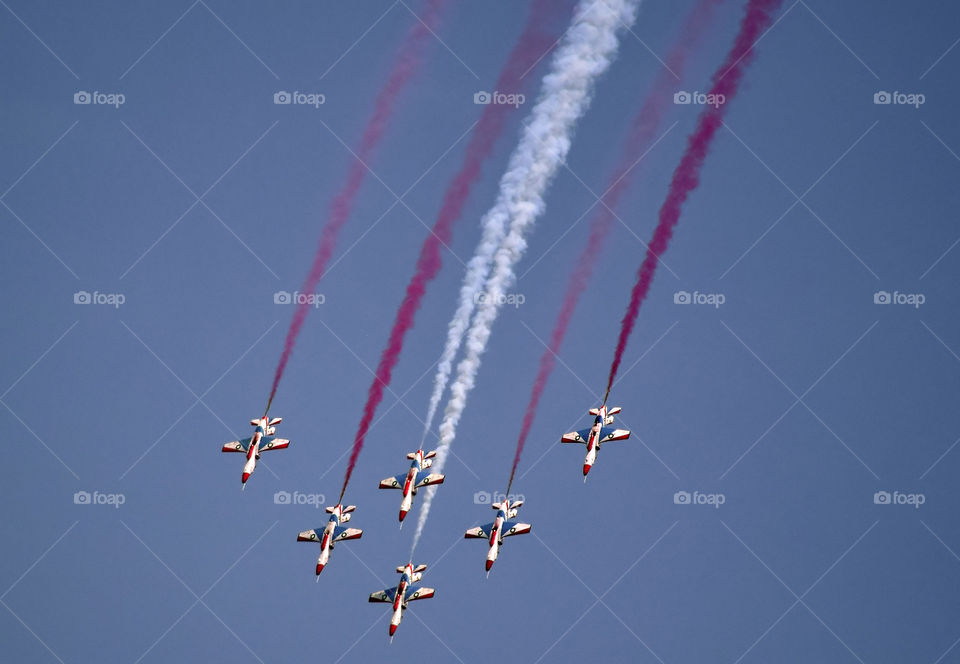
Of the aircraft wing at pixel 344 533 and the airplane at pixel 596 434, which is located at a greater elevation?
the airplane at pixel 596 434

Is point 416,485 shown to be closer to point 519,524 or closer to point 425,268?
point 519,524

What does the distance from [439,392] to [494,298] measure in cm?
520

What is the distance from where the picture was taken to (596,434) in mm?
85750

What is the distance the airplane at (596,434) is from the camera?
85.4 m

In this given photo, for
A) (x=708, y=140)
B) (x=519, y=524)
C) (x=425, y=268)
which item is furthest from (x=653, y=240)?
(x=519, y=524)

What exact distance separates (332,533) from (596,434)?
14.4m

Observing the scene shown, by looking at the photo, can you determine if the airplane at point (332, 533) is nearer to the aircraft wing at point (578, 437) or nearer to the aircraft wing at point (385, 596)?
the aircraft wing at point (385, 596)

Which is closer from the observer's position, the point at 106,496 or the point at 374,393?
the point at 374,393

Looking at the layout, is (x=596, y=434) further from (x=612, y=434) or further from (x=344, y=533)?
(x=344, y=533)

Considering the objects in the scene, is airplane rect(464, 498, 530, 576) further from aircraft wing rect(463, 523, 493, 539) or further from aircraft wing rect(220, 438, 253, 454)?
aircraft wing rect(220, 438, 253, 454)

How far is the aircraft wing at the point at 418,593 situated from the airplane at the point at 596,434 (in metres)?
10.3

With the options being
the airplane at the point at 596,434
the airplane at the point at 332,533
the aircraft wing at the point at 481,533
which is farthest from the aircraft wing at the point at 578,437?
the airplane at the point at 332,533

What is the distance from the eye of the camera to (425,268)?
3169 inches

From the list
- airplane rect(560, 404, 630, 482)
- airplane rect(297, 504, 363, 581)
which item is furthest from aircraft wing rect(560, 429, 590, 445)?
airplane rect(297, 504, 363, 581)
